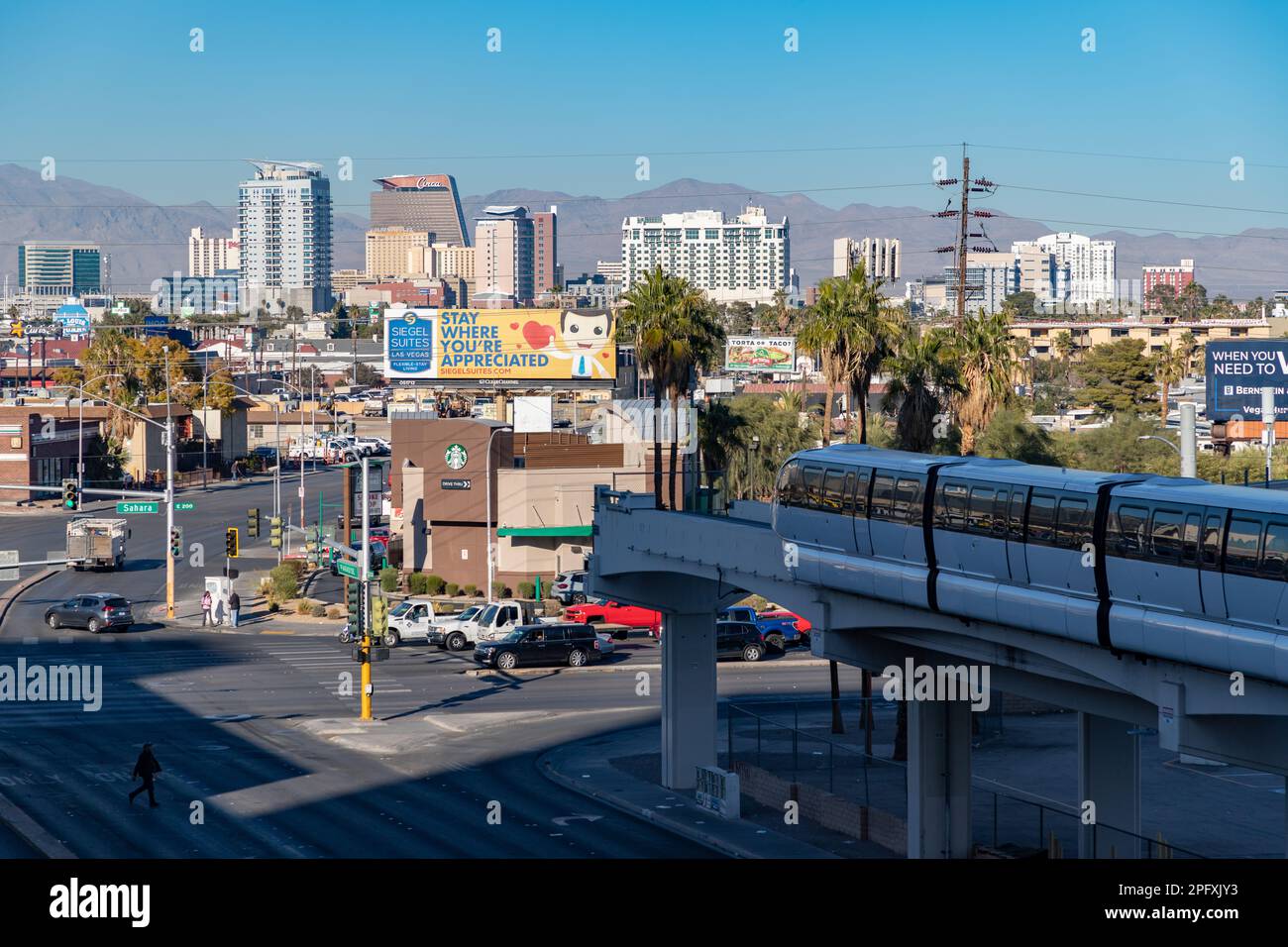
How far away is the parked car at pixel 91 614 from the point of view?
177 feet

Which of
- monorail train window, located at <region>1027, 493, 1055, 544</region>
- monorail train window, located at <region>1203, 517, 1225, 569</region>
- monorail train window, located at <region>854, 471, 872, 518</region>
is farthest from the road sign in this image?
monorail train window, located at <region>1203, 517, 1225, 569</region>

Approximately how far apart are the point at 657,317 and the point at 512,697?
455 inches

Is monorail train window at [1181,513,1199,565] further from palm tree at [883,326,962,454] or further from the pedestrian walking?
palm tree at [883,326,962,454]

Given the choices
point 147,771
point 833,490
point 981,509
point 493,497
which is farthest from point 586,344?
point 981,509

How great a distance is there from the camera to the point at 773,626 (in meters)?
53.5

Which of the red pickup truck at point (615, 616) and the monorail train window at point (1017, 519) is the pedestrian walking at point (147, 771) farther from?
the red pickup truck at point (615, 616)

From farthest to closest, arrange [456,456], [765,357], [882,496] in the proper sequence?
[765,357]
[456,456]
[882,496]

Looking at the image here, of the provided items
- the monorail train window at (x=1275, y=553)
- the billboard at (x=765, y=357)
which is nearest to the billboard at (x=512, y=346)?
the billboard at (x=765, y=357)

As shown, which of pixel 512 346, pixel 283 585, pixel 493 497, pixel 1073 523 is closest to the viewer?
pixel 1073 523

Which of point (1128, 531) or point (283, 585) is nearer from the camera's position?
point (1128, 531)

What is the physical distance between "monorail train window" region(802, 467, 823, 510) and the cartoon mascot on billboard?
70341 millimetres

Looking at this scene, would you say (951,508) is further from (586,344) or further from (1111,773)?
(586,344)

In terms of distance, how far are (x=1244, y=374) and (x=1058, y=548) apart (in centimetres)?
6588
